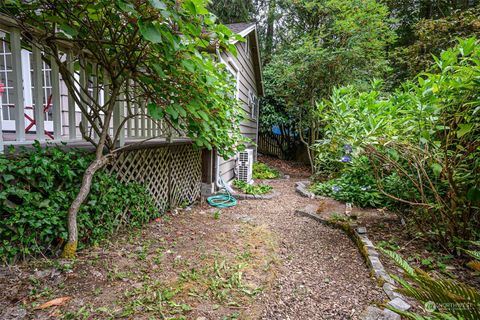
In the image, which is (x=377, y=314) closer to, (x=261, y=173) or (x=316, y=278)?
(x=316, y=278)

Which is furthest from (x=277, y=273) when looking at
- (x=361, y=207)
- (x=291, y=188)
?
(x=291, y=188)

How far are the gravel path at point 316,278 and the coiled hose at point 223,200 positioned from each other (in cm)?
96

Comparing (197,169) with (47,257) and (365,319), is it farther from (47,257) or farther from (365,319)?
(365,319)

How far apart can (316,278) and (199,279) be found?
1.08 metres

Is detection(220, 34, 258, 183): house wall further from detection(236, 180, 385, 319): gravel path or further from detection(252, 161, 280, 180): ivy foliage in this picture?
detection(236, 180, 385, 319): gravel path

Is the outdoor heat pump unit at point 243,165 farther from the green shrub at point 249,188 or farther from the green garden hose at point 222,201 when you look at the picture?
the green garden hose at point 222,201

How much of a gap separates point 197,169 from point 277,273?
9.92 feet

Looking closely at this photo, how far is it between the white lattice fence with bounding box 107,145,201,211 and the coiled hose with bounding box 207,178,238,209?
315 millimetres

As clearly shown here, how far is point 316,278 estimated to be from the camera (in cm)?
244

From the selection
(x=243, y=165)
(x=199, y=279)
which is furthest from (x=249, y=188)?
(x=199, y=279)

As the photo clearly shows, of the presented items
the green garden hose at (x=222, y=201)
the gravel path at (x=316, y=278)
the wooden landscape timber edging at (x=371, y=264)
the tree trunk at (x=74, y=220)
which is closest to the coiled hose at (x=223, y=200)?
the green garden hose at (x=222, y=201)

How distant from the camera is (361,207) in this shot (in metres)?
4.76

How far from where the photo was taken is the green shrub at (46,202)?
6.56 ft

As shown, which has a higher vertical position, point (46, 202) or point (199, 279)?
point (46, 202)
